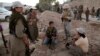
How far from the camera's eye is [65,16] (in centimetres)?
1105

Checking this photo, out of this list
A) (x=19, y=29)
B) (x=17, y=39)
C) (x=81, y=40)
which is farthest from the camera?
(x=81, y=40)

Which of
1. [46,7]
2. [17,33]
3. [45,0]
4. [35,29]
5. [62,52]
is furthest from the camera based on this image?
[45,0]

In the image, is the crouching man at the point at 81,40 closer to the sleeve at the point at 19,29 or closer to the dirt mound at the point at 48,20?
the sleeve at the point at 19,29

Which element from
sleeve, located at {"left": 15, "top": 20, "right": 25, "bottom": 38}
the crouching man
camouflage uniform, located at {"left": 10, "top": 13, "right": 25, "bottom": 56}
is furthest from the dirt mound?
sleeve, located at {"left": 15, "top": 20, "right": 25, "bottom": 38}

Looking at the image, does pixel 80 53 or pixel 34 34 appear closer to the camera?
pixel 80 53

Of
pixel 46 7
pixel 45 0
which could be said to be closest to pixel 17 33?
pixel 46 7

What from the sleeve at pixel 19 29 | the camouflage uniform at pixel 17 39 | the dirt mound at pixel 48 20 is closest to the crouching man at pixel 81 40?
the camouflage uniform at pixel 17 39

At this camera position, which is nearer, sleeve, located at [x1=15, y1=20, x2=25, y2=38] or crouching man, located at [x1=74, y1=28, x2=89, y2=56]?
sleeve, located at [x1=15, y1=20, x2=25, y2=38]

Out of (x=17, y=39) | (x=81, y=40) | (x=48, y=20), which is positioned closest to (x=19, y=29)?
→ (x=17, y=39)

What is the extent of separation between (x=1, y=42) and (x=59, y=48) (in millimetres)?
3033

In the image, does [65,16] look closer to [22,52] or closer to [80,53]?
[80,53]

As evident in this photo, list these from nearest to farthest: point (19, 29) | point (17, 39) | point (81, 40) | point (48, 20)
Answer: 1. point (19, 29)
2. point (17, 39)
3. point (81, 40)
4. point (48, 20)

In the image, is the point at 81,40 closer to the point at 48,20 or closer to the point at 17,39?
the point at 17,39

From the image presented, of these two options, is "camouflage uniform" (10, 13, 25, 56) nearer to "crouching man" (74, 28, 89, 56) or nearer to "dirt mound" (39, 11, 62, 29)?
"crouching man" (74, 28, 89, 56)
